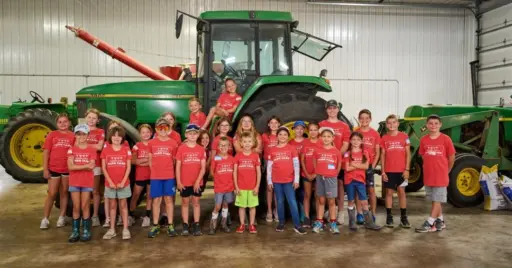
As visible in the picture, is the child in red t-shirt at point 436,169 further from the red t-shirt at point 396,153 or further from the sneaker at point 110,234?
the sneaker at point 110,234

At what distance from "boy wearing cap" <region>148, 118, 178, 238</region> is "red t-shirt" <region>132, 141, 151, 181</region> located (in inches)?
7.8

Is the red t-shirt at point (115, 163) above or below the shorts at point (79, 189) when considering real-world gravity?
above

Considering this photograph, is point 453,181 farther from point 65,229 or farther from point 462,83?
point 462,83

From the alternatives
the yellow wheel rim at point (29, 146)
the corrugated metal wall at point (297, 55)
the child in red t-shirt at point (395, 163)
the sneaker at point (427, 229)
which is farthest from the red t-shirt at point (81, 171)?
the corrugated metal wall at point (297, 55)

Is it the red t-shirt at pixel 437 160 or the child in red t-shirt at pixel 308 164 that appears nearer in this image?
the red t-shirt at pixel 437 160

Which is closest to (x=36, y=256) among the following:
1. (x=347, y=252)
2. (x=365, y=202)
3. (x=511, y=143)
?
(x=347, y=252)

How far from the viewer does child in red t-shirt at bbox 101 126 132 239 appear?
13.5ft

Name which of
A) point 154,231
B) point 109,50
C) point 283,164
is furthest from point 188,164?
point 109,50

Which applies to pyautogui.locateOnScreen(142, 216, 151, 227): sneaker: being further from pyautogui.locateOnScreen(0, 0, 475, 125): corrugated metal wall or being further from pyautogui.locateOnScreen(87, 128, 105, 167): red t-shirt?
pyautogui.locateOnScreen(0, 0, 475, 125): corrugated metal wall

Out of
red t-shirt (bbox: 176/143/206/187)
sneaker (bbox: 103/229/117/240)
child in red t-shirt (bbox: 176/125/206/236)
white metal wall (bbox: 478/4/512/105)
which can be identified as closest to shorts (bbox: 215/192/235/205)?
child in red t-shirt (bbox: 176/125/206/236)

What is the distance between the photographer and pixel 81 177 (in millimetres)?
4102

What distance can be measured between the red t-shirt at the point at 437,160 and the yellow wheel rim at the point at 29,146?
6981mm

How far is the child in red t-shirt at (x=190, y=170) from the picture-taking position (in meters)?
4.24

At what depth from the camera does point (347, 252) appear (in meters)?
3.70
